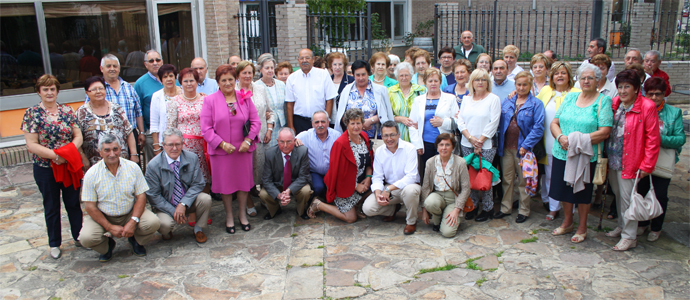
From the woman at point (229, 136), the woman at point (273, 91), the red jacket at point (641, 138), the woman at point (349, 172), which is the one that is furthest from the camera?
the woman at point (273, 91)

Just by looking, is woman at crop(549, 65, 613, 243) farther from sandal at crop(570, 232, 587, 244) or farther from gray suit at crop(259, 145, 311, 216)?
gray suit at crop(259, 145, 311, 216)

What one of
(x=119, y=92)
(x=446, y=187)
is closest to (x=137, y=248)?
(x=119, y=92)

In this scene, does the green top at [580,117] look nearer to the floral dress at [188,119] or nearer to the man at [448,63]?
the man at [448,63]

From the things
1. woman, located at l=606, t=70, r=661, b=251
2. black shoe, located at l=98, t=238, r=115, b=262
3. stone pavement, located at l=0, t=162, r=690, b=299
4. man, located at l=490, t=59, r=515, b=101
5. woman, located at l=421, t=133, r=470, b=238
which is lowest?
stone pavement, located at l=0, t=162, r=690, b=299

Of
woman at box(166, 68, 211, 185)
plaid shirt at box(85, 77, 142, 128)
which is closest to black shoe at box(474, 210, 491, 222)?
woman at box(166, 68, 211, 185)

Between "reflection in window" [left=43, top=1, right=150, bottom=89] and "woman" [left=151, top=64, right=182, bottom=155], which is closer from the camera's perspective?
"woman" [left=151, top=64, right=182, bottom=155]

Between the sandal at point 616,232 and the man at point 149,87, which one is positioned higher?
the man at point 149,87

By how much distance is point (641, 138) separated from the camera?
4.45 meters

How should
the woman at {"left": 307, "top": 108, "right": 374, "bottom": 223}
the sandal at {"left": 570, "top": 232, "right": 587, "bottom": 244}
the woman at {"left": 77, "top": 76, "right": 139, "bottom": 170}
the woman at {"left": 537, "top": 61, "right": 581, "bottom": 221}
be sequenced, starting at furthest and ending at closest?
the woman at {"left": 307, "top": 108, "right": 374, "bottom": 223}, the woman at {"left": 537, "top": 61, "right": 581, "bottom": 221}, the woman at {"left": 77, "top": 76, "right": 139, "bottom": 170}, the sandal at {"left": 570, "top": 232, "right": 587, "bottom": 244}

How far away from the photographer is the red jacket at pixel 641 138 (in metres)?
4.41

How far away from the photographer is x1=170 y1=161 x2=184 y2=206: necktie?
5.12 meters

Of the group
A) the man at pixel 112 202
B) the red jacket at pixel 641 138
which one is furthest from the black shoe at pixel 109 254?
the red jacket at pixel 641 138

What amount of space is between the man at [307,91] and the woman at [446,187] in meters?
1.70

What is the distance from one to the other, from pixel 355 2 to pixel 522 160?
29.1 ft
